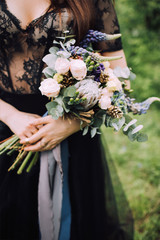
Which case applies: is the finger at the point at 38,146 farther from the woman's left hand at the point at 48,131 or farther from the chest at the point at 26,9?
the chest at the point at 26,9

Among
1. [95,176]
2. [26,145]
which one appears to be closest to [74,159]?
[95,176]

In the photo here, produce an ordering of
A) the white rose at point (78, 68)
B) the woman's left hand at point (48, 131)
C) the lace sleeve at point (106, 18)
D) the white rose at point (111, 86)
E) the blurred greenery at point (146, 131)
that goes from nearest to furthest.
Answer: the white rose at point (78, 68)
the white rose at point (111, 86)
the woman's left hand at point (48, 131)
the lace sleeve at point (106, 18)
the blurred greenery at point (146, 131)

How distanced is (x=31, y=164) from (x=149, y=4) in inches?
194

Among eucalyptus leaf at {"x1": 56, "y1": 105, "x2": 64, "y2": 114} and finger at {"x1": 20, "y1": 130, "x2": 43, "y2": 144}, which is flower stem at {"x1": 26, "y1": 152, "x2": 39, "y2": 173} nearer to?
finger at {"x1": 20, "y1": 130, "x2": 43, "y2": 144}

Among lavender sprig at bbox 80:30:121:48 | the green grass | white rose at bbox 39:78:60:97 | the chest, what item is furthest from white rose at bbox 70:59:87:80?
the green grass

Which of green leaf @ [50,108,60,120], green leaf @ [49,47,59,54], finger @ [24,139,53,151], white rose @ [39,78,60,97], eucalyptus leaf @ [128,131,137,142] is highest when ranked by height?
green leaf @ [49,47,59,54]

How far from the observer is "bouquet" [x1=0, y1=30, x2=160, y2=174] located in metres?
1.10

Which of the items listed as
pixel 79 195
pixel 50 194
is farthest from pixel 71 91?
pixel 79 195

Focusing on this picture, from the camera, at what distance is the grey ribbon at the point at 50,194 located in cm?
145

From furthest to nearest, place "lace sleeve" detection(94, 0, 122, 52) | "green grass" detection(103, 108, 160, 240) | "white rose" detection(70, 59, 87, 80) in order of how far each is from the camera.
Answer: "green grass" detection(103, 108, 160, 240) → "lace sleeve" detection(94, 0, 122, 52) → "white rose" detection(70, 59, 87, 80)

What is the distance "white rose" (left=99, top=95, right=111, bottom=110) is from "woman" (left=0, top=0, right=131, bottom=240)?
9.5 inches

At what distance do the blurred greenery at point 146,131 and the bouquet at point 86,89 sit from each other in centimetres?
15

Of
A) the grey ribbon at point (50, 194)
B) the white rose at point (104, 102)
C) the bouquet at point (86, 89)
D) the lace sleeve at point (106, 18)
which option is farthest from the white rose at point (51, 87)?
the lace sleeve at point (106, 18)

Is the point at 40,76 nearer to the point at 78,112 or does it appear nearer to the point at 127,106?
the point at 78,112
